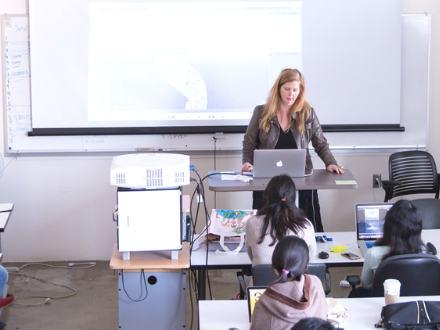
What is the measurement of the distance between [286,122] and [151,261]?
5.01 ft

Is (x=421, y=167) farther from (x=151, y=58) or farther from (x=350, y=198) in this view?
(x=151, y=58)

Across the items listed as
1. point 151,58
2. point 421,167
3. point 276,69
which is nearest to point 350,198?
point 421,167

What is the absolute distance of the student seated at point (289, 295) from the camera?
203 cm

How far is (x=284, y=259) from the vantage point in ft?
7.04

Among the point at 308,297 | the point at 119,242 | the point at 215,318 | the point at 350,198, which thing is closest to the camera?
the point at 308,297

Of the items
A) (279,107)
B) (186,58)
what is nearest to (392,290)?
(279,107)

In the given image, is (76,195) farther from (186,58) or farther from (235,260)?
(235,260)

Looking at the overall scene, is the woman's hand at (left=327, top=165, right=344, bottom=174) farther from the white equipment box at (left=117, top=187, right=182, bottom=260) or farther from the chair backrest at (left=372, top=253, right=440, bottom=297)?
the white equipment box at (left=117, top=187, right=182, bottom=260)

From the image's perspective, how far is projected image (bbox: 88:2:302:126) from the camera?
4980mm

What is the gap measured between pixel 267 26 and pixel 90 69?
1.59m

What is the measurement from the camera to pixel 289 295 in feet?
6.78

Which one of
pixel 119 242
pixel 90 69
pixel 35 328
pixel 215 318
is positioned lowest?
pixel 35 328

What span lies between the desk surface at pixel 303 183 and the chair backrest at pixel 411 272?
0.81m

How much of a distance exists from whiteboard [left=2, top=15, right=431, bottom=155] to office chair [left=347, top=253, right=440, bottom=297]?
2528 millimetres
